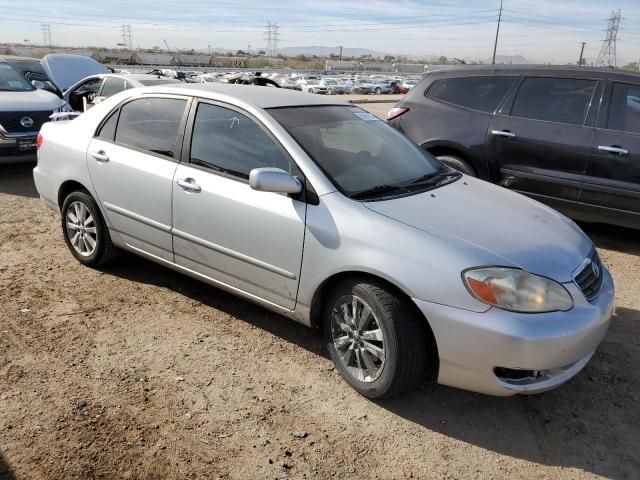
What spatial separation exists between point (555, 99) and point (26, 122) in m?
7.05

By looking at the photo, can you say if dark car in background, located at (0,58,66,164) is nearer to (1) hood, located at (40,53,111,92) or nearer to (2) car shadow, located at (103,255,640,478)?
(1) hood, located at (40,53,111,92)

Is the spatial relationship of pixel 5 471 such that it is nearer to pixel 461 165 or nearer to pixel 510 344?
pixel 510 344

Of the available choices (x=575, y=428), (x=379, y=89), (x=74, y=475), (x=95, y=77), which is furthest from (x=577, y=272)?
(x=379, y=89)

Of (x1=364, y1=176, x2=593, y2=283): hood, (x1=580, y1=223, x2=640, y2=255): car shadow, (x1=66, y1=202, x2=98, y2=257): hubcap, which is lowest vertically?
(x1=580, y1=223, x2=640, y2=255): car shadow

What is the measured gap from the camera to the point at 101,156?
4281 millimetres

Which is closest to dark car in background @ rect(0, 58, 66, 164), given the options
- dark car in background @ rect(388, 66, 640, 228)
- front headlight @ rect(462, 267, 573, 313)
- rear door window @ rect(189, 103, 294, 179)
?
rear door window @ rect(189, 103, 294, 179)

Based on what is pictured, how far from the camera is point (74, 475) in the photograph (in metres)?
2.51

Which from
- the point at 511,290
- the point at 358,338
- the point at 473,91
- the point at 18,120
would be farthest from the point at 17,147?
the point at 511,290

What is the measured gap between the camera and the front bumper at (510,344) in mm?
2648

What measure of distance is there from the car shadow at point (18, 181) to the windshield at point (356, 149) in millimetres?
4919

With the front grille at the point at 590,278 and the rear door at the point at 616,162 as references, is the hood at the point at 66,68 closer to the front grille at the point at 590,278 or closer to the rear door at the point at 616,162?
the rear door at the point at 616,162

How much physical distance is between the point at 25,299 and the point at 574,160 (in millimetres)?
5190

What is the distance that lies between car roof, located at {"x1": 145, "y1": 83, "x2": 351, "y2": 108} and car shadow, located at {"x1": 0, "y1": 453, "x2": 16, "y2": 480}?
2.42 m

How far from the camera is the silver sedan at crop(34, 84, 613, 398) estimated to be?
2738 mm
